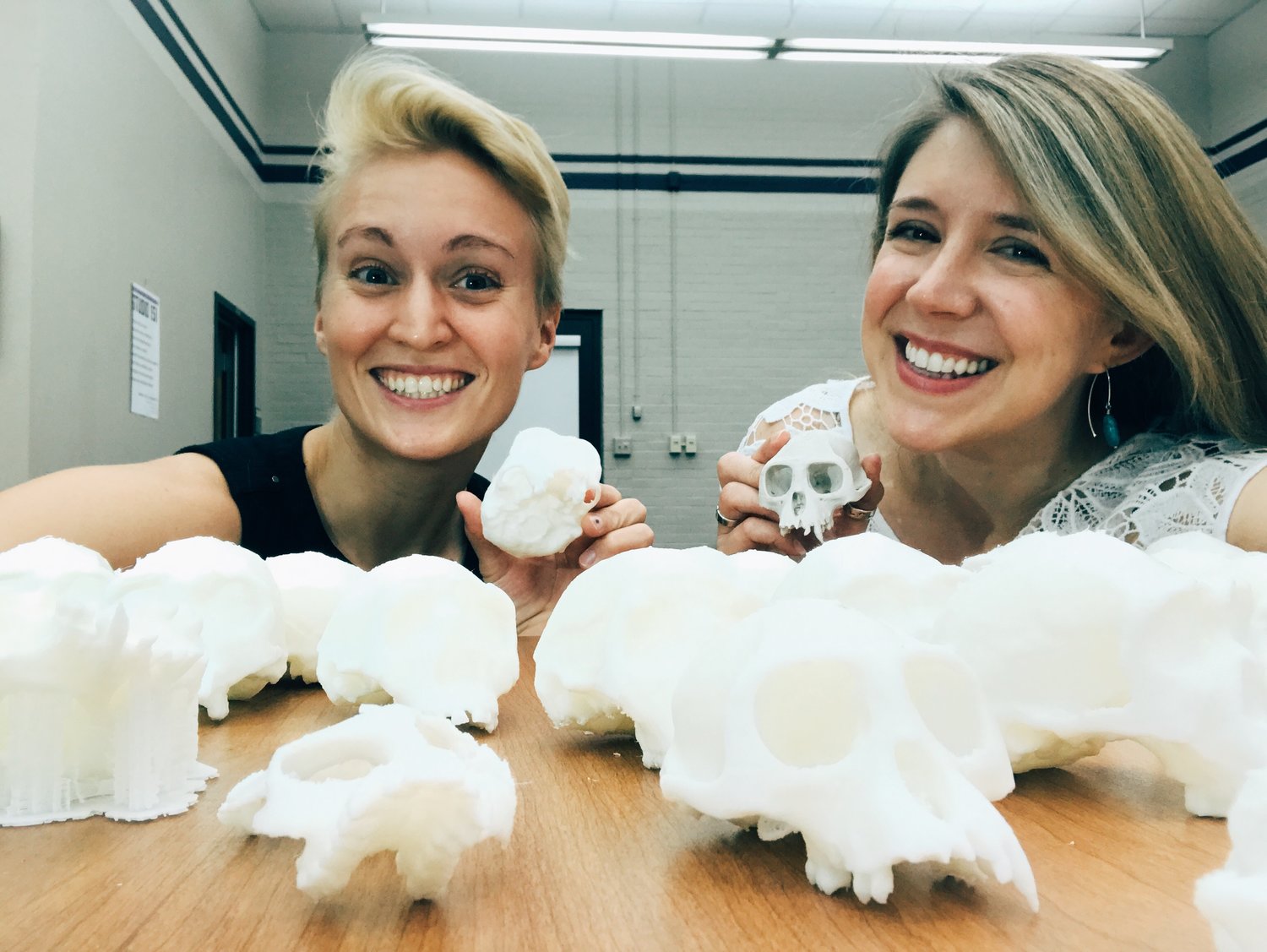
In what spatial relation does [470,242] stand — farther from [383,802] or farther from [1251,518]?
[383,802]

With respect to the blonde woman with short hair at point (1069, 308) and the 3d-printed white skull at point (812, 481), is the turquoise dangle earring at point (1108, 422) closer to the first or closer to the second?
the blonde woman with short hair at point (1069, 308)

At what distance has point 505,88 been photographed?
253 inches

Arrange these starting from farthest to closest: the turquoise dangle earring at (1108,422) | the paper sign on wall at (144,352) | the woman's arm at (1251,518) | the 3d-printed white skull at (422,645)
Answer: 1. the paper sign on wall at (144,352)
2. the turquoise dangle earring at (1108,422)
3. the woman's arm at (1251,518)
4. the 3d-printed white skull at (422,645)

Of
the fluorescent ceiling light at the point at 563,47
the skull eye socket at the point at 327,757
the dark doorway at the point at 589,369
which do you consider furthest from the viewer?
the dark doorway at the point at 589,369

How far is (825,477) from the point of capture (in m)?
1.45

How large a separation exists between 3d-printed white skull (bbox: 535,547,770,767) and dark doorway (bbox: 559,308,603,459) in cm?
557

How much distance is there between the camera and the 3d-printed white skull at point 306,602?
88cm

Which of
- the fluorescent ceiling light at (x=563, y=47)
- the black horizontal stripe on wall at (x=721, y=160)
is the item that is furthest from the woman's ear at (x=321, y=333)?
the black horizontal stripe on wall at (x=721, y=160)

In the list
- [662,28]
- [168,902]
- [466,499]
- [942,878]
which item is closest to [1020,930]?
[942,878]

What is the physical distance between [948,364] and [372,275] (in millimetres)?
930

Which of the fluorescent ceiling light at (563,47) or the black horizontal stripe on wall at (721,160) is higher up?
the black horizontal stripe on wall at (721,160)

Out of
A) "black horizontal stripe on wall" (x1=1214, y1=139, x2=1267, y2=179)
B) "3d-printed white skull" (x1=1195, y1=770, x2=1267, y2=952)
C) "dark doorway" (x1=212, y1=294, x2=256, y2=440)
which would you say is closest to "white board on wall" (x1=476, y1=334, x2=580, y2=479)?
"dark doorway" (x1=212, y1=294, x2=256, y2=440)

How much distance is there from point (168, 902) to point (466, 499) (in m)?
1.11

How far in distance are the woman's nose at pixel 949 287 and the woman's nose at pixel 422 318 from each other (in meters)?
0.75
